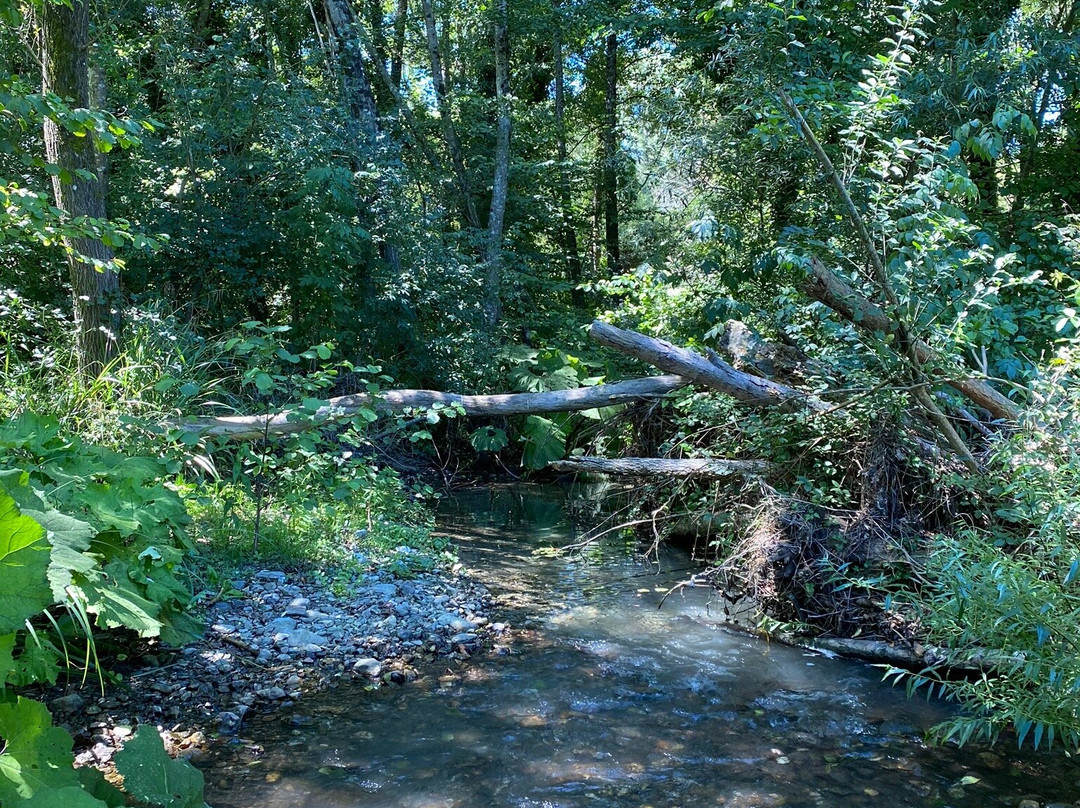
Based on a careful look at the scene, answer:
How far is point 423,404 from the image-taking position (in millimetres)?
7539

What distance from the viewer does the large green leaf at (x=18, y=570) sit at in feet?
5.77

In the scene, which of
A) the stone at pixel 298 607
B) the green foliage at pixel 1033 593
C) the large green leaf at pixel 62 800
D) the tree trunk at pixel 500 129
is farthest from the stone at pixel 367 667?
the tree trunk at pixel 500 129

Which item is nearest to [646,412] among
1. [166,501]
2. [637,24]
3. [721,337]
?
[721,337]

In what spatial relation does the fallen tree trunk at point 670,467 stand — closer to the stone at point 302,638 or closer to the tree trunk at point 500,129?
the stone at point 302,638

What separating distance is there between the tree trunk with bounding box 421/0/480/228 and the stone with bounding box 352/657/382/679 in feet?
37.4

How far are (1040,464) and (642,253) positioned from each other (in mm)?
14891

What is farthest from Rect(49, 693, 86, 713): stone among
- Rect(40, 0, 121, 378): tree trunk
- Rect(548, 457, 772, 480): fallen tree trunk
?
Rect(548, 457, 772, 480): fallen tree trunk

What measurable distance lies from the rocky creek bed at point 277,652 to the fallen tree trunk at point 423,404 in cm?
112

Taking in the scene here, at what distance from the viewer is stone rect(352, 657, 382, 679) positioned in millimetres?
4762

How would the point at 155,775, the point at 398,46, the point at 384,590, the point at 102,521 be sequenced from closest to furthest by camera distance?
the point at 155,775 < the point at 102,521 < the point at 384,590 < the point at 398,46

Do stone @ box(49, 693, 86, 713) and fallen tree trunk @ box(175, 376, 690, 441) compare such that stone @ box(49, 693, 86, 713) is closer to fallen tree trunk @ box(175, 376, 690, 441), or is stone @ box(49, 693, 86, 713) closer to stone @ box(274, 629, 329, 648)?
stone @ box(274, 629, 329, 648)

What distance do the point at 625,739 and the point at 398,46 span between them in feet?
48.5

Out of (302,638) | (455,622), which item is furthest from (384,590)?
(302,638)

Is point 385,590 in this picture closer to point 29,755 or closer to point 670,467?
point 670,467
